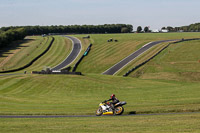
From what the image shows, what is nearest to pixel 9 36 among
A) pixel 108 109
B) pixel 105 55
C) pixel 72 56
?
pixel 72 56

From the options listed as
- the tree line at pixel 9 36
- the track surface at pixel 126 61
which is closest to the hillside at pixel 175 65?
the track surface at pixel 126 61

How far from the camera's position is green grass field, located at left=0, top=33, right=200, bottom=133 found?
23.3 m

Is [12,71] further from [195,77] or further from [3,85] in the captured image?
[195,77]

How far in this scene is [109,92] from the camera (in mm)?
48656

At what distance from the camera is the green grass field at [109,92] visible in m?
23.3

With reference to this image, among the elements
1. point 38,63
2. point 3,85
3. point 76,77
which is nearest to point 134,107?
point 76,77

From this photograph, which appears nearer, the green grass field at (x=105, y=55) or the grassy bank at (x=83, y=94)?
the grassy bank at (x=83, y=94)

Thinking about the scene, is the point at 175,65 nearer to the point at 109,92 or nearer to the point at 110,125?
the point at 109,92

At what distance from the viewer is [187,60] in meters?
81.4

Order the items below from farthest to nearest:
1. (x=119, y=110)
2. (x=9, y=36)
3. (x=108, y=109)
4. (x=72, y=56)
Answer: (x=9, y=36) < (x=72, y=56) < (x=108, y=109) < (x=119, y=110)

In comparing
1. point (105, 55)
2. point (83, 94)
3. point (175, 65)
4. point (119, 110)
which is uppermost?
point (105, 55)

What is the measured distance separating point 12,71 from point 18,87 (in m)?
33.4

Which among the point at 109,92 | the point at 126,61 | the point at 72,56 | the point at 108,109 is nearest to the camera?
the point at 108,109

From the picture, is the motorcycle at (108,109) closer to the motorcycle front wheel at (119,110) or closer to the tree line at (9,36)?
the motorcycle front wheel at (119,110)
